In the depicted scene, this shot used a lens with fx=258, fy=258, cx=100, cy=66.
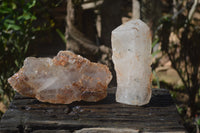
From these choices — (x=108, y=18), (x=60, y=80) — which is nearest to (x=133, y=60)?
(x=60, y=80)

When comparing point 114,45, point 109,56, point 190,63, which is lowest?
point 190,63

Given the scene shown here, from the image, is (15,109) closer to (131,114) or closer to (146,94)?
(131,114)

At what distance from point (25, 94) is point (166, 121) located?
83 centimetres

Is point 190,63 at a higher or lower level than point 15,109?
lower

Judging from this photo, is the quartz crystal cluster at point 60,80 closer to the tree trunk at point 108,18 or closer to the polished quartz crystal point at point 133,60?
the polished quartz crystal point at point 133,60

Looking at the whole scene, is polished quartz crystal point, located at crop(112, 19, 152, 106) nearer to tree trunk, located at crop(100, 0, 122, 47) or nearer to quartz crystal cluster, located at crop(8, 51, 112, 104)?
quartz crystal cluster, located at crop(8, 51, 112, 104)

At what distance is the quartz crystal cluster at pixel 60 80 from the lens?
150cm

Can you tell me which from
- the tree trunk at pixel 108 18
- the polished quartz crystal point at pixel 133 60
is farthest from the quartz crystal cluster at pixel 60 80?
the tree trunk at pixel 108 18

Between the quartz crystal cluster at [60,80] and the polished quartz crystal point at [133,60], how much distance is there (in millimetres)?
151

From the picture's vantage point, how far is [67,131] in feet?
4.21

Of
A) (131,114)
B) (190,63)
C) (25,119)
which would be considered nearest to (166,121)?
(131,114)

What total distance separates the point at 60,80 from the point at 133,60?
440 mm

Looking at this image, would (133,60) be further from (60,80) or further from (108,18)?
(108,18)

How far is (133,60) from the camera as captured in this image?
1.49m
